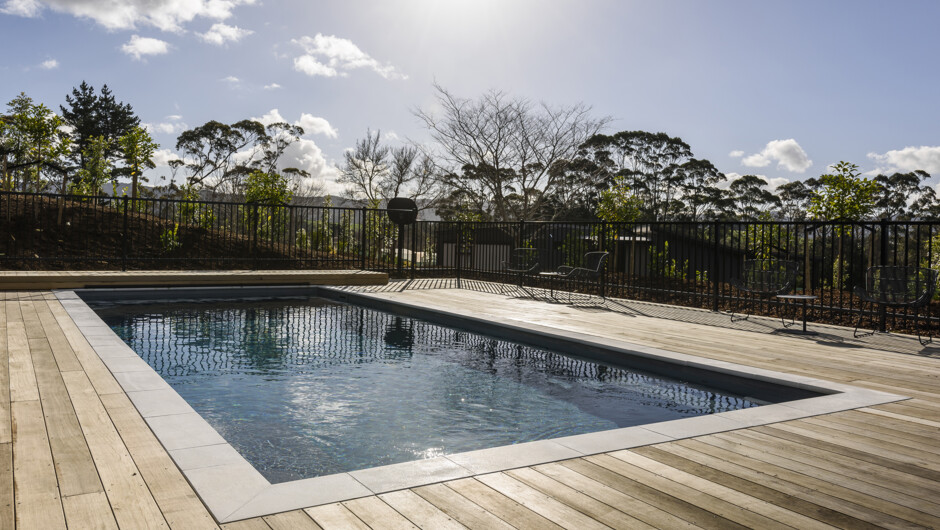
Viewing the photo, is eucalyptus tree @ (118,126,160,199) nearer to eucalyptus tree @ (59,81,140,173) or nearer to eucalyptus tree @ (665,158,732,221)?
eucalyptus tree @ (59,81,140,173)

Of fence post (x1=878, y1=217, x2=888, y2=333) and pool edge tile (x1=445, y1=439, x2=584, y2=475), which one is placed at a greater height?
fence post (x1=878, y1=217, x2=888, y2=333)

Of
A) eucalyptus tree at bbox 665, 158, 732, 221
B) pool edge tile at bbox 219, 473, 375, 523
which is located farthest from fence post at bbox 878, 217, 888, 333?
eucalyptus tree at bbox 665, 158, 732, 221

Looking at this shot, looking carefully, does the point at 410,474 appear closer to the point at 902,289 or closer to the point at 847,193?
the point at 902,289

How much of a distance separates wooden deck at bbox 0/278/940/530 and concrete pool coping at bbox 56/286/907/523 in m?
0.05

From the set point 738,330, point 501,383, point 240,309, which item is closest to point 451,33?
point 240,309

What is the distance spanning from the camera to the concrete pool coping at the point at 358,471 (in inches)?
72.9

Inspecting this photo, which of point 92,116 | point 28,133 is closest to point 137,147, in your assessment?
point 28,133

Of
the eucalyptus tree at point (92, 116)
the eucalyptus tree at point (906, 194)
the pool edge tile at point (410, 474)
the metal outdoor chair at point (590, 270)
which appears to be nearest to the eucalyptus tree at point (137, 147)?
the metal outdoor chair at point (590, 270)

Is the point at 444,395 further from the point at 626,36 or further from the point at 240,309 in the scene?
the point at 626,36

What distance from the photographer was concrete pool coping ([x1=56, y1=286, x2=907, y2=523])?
1.85m

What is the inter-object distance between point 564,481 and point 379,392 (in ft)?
7.72

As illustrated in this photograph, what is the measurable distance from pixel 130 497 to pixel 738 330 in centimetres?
567

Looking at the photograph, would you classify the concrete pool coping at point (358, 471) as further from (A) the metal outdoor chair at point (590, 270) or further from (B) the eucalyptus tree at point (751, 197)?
(B) the eucalyptus tree at point (751, 197)

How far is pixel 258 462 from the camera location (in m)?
2.81
